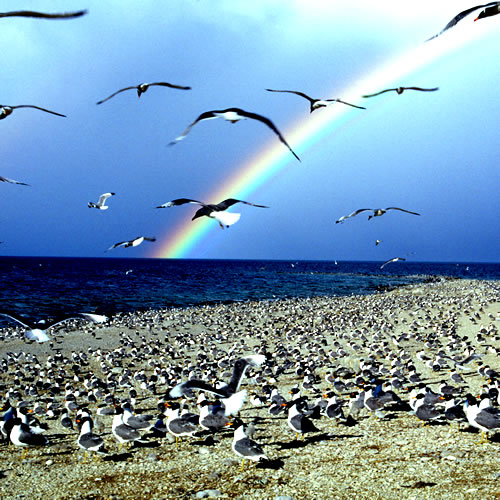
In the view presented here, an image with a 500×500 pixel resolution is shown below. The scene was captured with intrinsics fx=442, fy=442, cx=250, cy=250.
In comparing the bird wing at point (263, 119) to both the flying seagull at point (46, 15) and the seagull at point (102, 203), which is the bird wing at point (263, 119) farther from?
the seagull at point (102, 203)

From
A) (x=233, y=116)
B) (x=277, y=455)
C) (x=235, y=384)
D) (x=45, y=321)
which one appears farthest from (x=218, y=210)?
(x=277, y=455)

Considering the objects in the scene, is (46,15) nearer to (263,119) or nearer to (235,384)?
(263,119)

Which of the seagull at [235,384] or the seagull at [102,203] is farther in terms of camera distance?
the seagull at [102,203]

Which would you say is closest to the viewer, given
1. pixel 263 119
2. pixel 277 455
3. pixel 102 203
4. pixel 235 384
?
pixel 263 119

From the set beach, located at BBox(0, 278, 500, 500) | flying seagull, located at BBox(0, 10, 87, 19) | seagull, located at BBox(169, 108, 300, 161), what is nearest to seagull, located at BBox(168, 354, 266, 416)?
beach, located at BBox(0, 278, 500, 500)

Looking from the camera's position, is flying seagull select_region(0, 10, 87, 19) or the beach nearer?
flying seagull select_region(0, 10, 87, 19)

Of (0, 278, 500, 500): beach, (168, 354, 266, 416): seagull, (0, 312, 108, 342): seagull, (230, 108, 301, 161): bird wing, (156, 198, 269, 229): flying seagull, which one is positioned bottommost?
(0, 278, 500, 500): beach

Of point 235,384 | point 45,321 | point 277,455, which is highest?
point 45,321

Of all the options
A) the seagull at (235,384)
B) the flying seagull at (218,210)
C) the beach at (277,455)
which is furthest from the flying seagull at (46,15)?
the beach at (277,455)

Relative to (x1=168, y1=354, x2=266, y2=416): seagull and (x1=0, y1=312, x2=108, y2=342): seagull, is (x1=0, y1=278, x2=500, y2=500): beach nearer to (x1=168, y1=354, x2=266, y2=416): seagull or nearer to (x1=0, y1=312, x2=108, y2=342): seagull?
(x1=168, y1=354, x2=266, y2=416): seagull

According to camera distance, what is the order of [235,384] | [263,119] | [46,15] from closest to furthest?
[46,15]
[263,119]
[235,384]

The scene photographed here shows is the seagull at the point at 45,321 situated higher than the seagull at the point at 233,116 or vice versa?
the seagull at the point at 233,116

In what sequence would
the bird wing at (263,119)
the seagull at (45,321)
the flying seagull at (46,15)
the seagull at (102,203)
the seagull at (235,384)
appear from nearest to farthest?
the flying seagull at (46,15), the bird wing at (263,119), the seagull at (235,384), the seagull at (45,321), the seagull at (102,203)

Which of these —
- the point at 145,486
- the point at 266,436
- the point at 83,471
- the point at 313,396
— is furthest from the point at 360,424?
the point at 83,471
